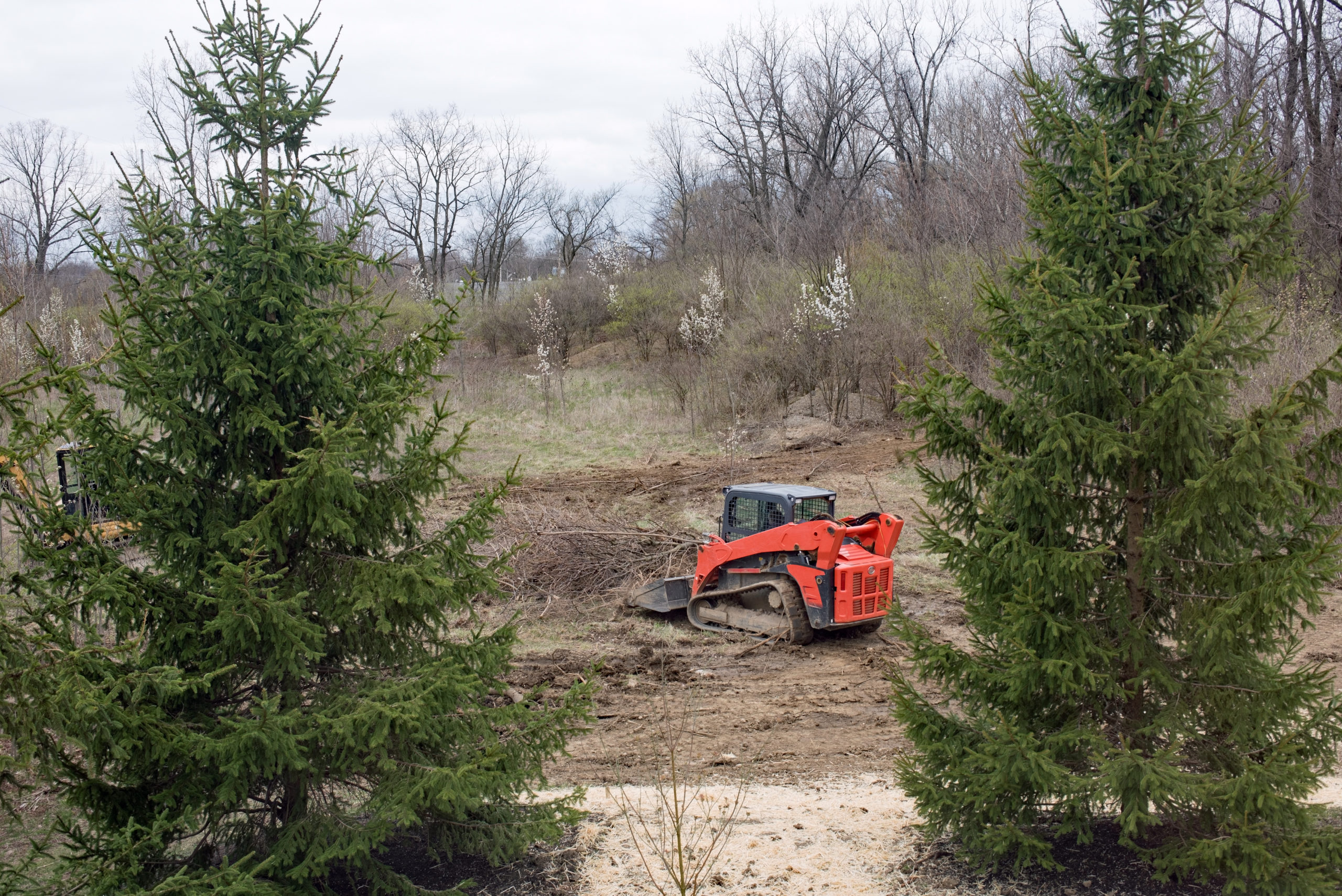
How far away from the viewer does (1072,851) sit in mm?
5496

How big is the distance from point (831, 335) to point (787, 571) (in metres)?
14.4

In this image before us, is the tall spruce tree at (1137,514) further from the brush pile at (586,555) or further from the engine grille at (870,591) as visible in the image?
the brush pile at (586,555)

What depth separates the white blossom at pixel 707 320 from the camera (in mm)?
26938

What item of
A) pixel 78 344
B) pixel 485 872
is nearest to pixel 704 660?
pixel 485 872

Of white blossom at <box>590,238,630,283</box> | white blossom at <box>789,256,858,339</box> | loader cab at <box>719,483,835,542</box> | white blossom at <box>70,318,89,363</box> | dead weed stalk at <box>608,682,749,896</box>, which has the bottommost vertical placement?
dead weed stalk at <box>608,682,749,896</box>

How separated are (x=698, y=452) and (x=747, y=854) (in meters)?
→ 17.9

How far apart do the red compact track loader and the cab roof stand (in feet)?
0.05

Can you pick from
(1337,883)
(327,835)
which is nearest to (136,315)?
(327,835)

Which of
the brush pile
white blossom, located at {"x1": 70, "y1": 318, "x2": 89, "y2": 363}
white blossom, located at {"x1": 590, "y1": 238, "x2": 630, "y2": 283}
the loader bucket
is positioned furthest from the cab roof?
white blossom, located at {"x1": 590, "y1": 238, "x2": 630, "y2": 283}

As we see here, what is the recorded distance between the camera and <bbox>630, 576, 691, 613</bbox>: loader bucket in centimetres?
1270

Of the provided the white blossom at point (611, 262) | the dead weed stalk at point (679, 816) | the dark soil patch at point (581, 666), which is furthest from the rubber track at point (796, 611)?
the white blossom at point (611, 262)

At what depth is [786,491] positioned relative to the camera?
38.4ft

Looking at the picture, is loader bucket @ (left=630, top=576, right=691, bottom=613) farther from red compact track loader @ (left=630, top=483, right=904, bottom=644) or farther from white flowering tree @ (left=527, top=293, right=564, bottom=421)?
white flowering tree @ (left=527, top=293, right=564, bottom=421)

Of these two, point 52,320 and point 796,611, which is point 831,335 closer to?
point 796,611
